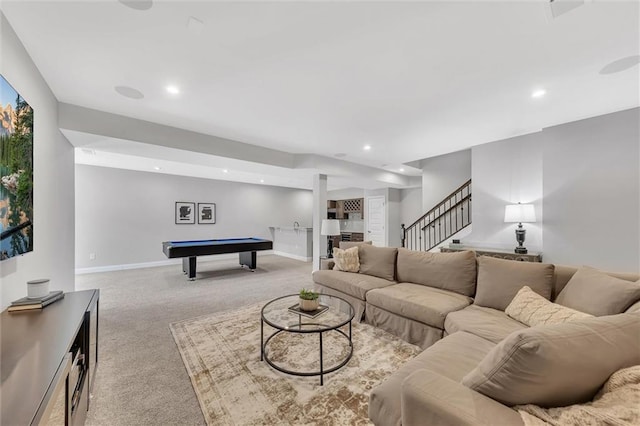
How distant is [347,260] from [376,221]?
483cm

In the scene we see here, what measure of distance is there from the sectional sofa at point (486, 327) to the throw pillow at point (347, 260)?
A: 0.05ft

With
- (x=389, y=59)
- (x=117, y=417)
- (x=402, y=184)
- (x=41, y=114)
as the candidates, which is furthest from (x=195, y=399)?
(x=402, y=184)

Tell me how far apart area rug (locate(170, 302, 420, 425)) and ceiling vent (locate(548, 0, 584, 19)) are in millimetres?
2715

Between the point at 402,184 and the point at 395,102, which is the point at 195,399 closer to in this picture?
the point at 395,102

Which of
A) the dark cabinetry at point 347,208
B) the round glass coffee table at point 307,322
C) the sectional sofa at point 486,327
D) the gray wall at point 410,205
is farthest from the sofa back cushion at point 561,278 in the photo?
the dark cabinetry at point 347,208

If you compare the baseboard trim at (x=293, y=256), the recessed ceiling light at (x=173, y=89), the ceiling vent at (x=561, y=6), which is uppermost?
the ceiling vent at (x=561, y=6)

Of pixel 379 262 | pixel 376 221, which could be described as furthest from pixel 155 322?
pixel 376 221

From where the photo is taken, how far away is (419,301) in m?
2.53

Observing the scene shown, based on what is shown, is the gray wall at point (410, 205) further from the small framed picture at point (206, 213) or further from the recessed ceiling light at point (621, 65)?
the small framed picture at point (206, 213)

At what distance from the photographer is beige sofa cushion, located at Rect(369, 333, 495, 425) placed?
1248 mm

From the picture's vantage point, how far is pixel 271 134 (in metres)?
3.89

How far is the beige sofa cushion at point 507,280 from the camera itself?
2.19 meters

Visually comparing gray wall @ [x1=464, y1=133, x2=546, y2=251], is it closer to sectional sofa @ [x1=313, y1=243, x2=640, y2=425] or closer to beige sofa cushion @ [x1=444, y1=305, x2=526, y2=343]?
sectional sofa @ [x1=313, y1=243, x2=640, y2=425]

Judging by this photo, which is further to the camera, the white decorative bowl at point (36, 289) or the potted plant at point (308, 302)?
the potted plant at point (308, 302)
